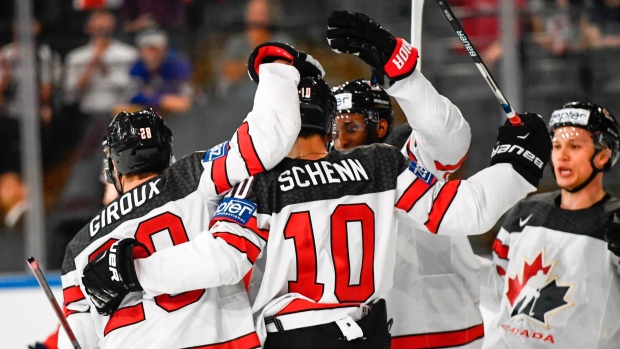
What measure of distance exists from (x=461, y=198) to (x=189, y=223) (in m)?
0.67

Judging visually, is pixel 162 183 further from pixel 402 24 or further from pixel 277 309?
pixel 402 24

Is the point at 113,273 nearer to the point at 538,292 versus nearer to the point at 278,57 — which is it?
the point at 278,57

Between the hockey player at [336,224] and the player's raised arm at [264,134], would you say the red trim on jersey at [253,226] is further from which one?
the player's raised arm at [264,134]

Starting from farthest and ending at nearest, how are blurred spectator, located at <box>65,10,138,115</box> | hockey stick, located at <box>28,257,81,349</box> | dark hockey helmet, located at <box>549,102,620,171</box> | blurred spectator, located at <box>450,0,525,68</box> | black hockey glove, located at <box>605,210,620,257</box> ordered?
blurred spectator, located at <box>65,10,138,115</box>
blurred spectator, located at <box>450,0,525,68</box>
dark hockey helmet, located at <box>549,102,620,171</box>
black hockey glove, located at <box>605,210,620,257</box>
hockey stick, located at <box>28,257,81,349</box>

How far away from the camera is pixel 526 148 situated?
2.20 meters

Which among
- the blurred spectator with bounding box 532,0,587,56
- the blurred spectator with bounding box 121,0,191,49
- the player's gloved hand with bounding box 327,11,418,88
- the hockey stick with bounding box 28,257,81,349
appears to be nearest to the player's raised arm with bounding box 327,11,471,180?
the player's gloved hand with bounding box 327,11,418,88

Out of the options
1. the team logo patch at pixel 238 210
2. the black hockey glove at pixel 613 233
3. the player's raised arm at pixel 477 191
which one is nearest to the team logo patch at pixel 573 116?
the black hockey glove at pixel 613 233

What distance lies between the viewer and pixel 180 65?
5027 millimetres

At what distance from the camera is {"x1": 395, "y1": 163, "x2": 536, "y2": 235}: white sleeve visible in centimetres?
215

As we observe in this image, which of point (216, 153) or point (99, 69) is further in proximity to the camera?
point (99, 69)

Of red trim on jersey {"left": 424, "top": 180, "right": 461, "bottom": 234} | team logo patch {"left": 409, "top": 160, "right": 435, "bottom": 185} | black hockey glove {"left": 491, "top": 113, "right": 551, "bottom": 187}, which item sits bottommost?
red trim on jersey {"left": 424, "top": 180, "right": 461, "bottom": 234}

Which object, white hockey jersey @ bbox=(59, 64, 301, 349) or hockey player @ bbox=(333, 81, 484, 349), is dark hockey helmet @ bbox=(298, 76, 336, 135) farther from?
hockey player @ bbox=(333, 81, 484, 349)

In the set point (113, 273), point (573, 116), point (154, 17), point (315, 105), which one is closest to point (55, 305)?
point (113, 273)

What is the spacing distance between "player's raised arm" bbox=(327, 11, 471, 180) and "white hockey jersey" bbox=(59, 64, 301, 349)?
6.5 inches
